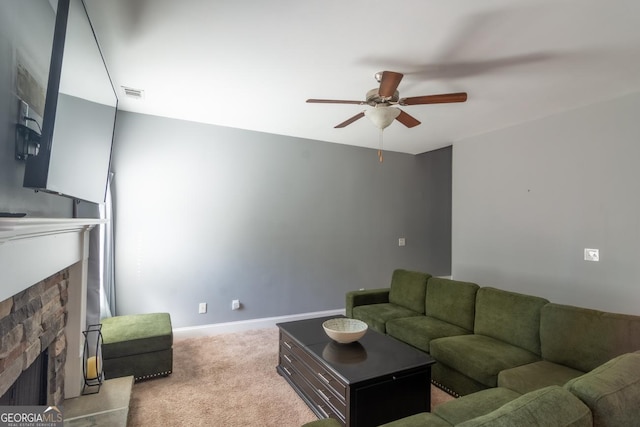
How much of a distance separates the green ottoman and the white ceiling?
217 centimetres

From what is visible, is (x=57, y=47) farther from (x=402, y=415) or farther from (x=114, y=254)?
(x=114, y=254)

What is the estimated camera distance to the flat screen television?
1.13 meters

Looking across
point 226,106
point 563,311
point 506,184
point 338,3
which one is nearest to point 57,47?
point 338,3

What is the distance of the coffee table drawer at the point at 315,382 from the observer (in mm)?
2000

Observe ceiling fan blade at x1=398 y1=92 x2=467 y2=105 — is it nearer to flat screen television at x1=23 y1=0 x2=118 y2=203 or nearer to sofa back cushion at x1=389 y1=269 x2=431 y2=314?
flat screen television at x1=23 y1=0 x2=118 y2=203

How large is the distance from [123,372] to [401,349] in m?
2.30

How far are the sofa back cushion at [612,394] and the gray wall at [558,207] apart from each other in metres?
2.24

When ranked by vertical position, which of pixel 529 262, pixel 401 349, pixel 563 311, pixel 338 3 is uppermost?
pixel 338 3

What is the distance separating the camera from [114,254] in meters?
3.43

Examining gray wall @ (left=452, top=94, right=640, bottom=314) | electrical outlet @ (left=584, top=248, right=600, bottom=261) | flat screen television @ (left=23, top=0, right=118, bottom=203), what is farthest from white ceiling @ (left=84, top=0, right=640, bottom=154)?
electrical outlet @ (left=584, top=248, right=600, bottom=261)

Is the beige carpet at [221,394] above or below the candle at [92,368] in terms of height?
below

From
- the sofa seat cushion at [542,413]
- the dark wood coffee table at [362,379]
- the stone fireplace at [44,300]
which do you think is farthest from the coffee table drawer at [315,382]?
the stone fireplace at [44,300]

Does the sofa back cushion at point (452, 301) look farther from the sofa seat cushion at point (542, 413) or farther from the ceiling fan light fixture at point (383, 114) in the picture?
the sofa seat cushion at point (542, 413)

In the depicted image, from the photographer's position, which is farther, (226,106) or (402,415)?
(226,106)
